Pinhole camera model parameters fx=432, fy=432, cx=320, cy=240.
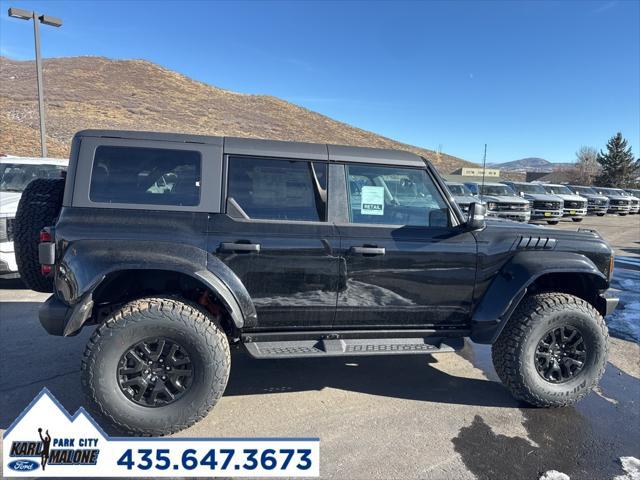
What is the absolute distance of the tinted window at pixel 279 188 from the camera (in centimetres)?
307

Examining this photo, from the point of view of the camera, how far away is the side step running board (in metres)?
3.03

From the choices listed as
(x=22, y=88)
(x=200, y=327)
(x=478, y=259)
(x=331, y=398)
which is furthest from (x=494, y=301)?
(x=22, y=88)

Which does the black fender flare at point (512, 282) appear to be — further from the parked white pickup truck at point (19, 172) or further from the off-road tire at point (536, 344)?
the parked white pickup truck at point (19, 172)

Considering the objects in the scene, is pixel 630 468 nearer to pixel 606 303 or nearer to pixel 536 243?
pixel 606 303

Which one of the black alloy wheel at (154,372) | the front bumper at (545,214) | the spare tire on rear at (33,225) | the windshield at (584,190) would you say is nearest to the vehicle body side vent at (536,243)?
the black alloy wheel at (154,372)

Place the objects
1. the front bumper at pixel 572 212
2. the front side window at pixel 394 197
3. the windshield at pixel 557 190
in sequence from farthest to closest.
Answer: the windshield at pixel 557 190, the front bumper at pixel 572 212, the front side window at pixel 394 197

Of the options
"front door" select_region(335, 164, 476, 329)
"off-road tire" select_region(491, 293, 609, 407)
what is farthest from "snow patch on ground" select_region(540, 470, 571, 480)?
"front door" select_region(335, 164, 476, 329)

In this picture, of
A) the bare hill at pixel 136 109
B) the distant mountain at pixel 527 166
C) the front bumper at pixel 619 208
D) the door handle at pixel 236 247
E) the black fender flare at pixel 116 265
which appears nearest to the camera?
the black fender flare at pixel 116 265

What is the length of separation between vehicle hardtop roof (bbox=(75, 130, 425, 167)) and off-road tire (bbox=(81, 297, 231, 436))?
1.13 meters

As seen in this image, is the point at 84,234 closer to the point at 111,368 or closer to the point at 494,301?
the point at 111,368

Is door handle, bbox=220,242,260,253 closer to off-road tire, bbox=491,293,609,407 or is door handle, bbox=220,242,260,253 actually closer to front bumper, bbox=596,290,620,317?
off-road tire, bbox=491,293,609,407

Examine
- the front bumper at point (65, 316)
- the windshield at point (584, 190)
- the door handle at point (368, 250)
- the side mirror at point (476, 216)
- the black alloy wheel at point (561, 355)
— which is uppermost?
the windshield at point (584, 190)

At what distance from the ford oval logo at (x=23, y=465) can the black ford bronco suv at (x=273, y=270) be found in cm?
42

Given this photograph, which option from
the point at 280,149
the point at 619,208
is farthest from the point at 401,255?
the point at 619,208
